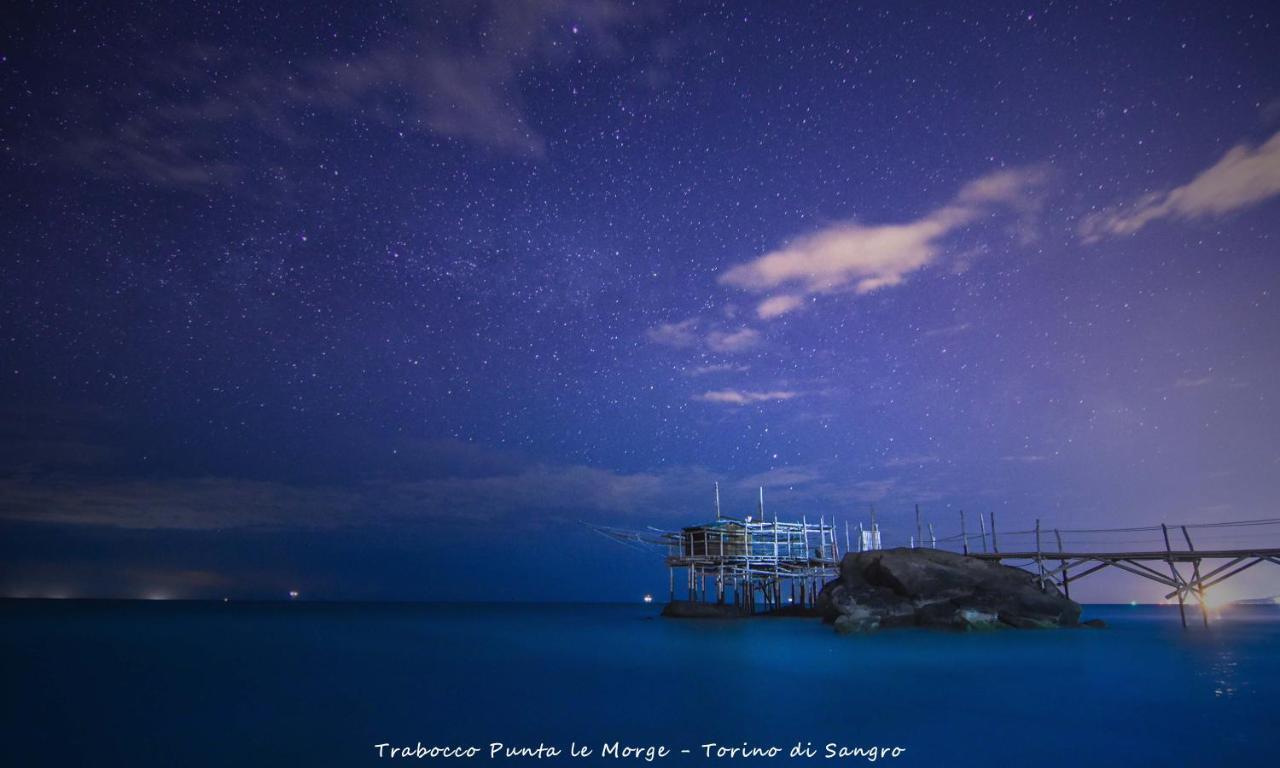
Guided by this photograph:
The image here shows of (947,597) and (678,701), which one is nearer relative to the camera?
(678,701)

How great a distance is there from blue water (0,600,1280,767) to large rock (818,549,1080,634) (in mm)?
4787

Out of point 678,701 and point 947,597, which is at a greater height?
point 947,597

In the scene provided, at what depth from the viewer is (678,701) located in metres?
18.9

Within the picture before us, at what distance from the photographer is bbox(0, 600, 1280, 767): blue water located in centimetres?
1416

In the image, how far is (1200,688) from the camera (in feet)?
67.2

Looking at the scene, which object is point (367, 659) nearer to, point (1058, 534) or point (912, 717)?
point (912, 717)

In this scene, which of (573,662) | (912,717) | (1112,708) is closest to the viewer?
(912,717)

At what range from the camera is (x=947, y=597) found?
3869cm

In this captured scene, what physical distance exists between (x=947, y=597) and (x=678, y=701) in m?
26.2

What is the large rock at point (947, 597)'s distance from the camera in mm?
38500

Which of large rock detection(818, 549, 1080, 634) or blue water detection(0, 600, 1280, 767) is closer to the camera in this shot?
blue water detection(0, 600, 1280, 767)

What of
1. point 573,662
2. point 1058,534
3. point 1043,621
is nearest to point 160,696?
point 573,662

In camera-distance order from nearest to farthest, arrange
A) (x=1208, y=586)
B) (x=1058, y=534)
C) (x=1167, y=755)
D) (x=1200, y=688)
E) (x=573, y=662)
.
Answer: (x=1167, y=755)
(x=1200, y=688)
(x=573, y=662)
(x=1208, y=586)
(x=1058, y=534)

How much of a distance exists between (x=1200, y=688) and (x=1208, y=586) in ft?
75.3
